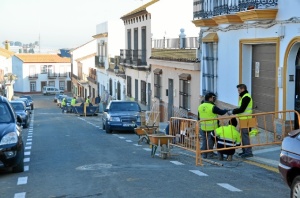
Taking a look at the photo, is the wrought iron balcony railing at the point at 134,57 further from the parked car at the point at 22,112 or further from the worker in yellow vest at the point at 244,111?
the worker in yellow vest at the point at 244,111

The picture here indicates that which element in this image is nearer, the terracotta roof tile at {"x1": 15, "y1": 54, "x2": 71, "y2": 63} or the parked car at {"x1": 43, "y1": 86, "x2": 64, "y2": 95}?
the parked car at {"x1": 43, "y1": 86, "x2": 64, "y2": 95}

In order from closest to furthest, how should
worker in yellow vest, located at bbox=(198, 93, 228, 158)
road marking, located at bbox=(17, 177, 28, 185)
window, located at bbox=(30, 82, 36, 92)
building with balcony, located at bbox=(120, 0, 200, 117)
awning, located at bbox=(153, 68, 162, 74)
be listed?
road marking, located at bbox=(17, 177, 28, 185), worker in yellow vest, located at bbox=(198, 93, 228, 158), building with balcony, located at bbox=(120, 0, 200, 117), awning, located at bbox=(153, 68, 162, 74), window, located at bbox=(30, 82, 36, 92)

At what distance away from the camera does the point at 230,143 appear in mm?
13023

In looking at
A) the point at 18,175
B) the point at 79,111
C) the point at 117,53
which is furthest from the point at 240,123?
the point at 117,53

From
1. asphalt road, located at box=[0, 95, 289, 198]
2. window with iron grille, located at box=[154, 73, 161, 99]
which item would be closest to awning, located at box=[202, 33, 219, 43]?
asphalt road, located at box=[0, 95, 289, 198]

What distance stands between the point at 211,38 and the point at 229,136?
813cm

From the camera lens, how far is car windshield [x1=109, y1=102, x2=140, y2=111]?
2514 cm

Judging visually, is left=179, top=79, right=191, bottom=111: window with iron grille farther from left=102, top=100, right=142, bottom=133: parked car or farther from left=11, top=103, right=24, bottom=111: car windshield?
left=11, top=103, right=24, bottom=111: car windshield

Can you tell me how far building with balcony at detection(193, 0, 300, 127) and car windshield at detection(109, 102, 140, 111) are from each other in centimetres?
379

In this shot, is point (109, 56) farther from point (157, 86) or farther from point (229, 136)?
point (229, 136)

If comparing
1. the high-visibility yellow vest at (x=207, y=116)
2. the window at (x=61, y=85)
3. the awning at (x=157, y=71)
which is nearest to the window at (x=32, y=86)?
the window at (x=61, y=85)

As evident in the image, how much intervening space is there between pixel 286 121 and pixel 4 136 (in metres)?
7.41

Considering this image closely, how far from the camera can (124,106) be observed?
25328 mm

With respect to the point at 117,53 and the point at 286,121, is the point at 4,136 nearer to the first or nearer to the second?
the point at 286,121
